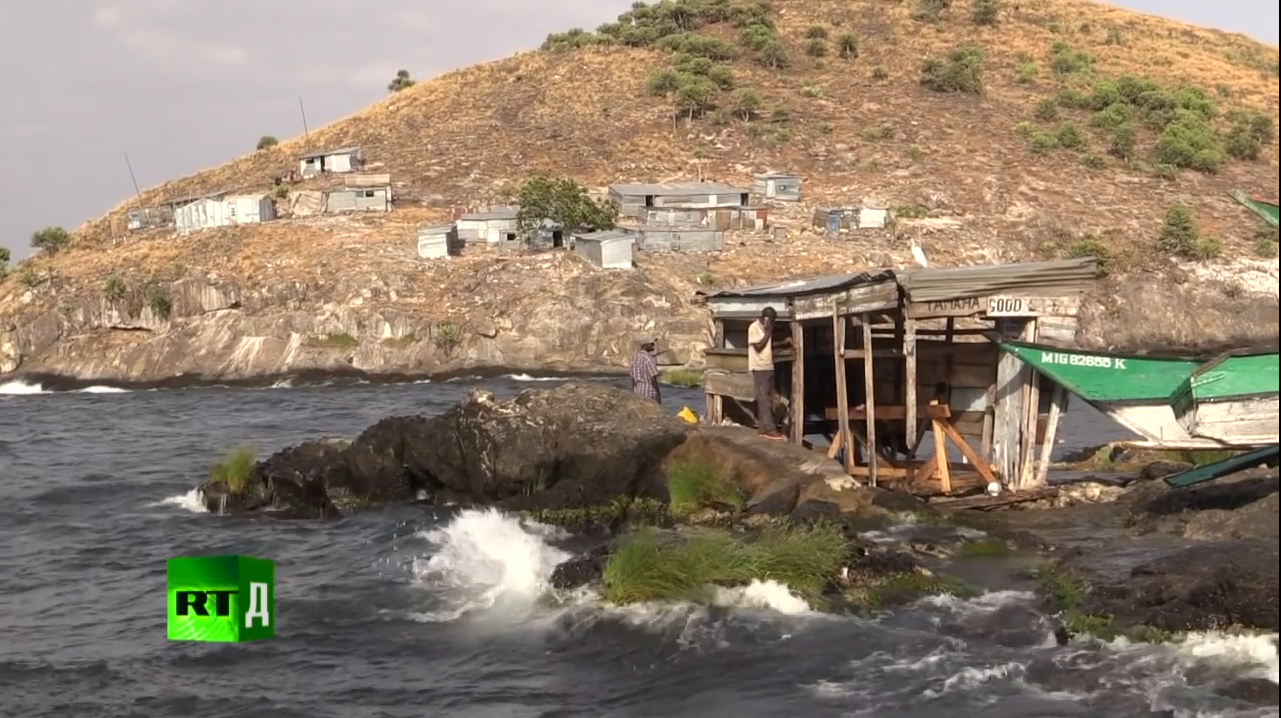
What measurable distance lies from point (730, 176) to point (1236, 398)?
54504 mm

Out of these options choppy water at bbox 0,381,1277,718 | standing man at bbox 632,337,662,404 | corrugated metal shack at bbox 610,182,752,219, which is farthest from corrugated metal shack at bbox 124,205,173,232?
standing man at bbox 632,337,662,404

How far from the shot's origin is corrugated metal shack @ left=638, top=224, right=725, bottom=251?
55.4 m

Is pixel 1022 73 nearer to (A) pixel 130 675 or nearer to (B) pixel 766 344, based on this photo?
(B) pixel 766 344

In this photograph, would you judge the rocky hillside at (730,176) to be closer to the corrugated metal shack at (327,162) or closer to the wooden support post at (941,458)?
the corrugated metal shack at (327,162)

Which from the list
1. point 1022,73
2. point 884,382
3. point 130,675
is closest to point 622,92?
point 1022,73

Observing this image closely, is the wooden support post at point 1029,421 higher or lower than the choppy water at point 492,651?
higher

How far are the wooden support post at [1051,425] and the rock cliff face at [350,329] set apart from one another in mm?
27907

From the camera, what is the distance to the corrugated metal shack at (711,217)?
56812 mm

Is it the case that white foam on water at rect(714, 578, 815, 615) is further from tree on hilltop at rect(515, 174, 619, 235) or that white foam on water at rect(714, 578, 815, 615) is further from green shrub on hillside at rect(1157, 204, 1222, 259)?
green shrub on hillside at rect(1157, 204, 1222, 259)

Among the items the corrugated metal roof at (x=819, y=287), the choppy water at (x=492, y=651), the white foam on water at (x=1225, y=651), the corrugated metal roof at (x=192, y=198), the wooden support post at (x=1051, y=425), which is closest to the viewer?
the white foam on water at (x=1225, y=651)

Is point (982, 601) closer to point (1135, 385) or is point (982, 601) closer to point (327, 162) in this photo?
point (1135, 385)

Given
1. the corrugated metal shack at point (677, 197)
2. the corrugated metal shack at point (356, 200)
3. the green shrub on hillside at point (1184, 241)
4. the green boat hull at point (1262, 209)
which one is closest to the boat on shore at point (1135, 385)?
the green boat hull at point (1262, 209)

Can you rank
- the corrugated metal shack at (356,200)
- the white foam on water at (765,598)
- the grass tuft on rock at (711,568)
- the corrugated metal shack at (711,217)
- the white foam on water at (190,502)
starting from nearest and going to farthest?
the white foam on water at (765,598) → the grass tuft on rock at (711,568) → the white foam on water at (190,502) → the corrugated metal shack at (711,217) → the corrugated metal shack at (356,200)

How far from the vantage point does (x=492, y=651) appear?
575 inches
